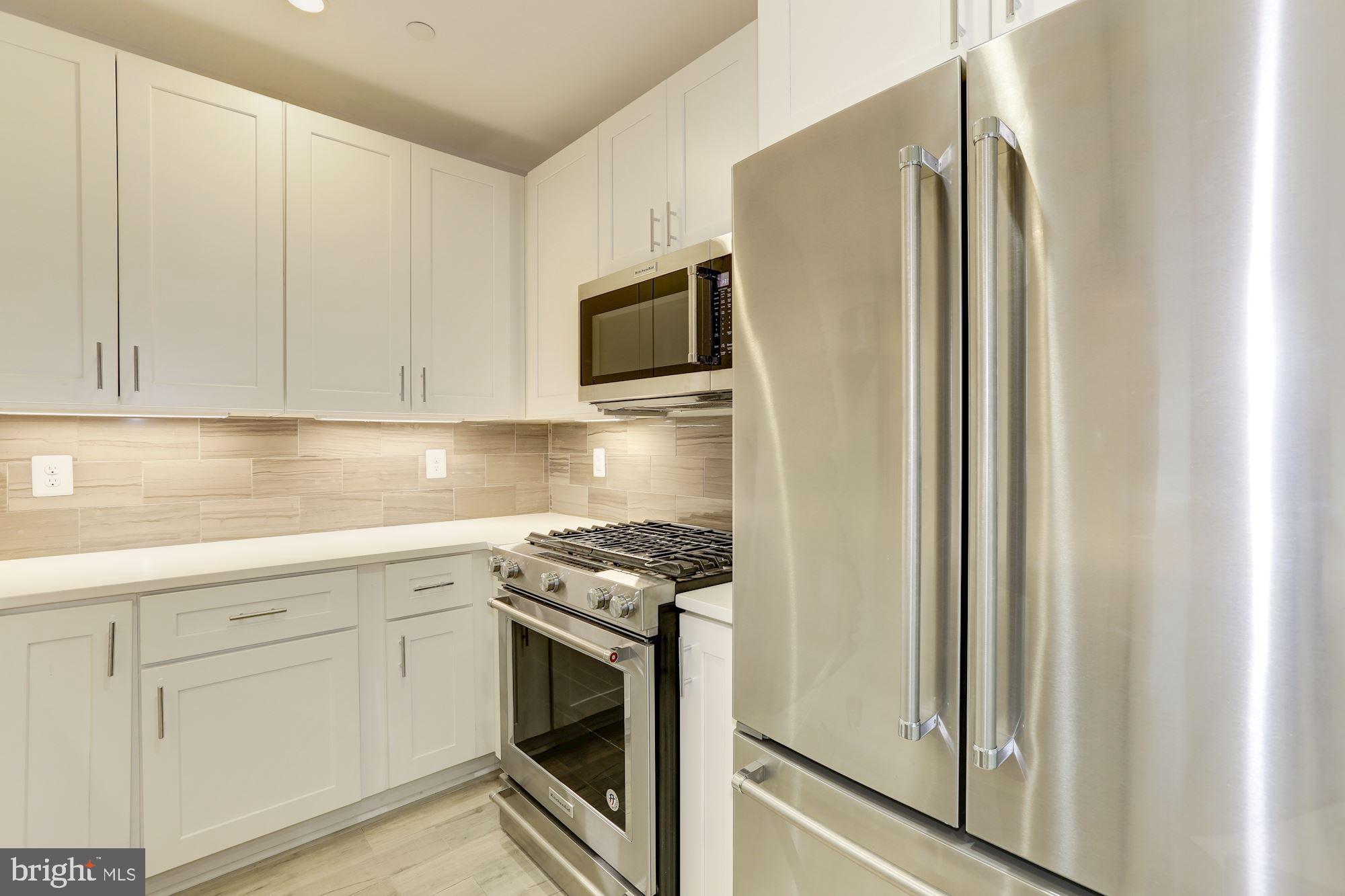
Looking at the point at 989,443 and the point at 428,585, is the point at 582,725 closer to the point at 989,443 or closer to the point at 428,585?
the point at 428,585

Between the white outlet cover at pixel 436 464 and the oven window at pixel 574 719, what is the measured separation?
1.03m

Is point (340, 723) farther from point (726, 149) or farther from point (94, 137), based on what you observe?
point (726, 149)

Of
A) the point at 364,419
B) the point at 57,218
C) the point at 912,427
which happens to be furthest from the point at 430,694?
the point at 912,427

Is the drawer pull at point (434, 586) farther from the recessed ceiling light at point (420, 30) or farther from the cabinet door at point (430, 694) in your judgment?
the recessed ceiling light at point (420, 30)

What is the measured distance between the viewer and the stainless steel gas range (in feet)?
5.21

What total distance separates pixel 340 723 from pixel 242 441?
1.11 m

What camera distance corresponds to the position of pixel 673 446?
8.20 feet

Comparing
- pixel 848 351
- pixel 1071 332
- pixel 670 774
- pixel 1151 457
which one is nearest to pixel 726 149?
pixel 848 351

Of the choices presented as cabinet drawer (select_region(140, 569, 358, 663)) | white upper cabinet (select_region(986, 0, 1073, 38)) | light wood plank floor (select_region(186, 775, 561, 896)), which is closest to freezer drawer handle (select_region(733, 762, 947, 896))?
light wood plank floor (select_region(186, 775, 561, 896))

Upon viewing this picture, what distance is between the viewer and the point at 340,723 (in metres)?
2.09

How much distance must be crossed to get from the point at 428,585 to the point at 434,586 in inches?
1.0

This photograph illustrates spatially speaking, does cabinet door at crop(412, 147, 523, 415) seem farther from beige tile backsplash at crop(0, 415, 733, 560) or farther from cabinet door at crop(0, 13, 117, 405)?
cabinet door at crop(0, 13, 117, 405)

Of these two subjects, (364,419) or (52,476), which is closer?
(52,476)

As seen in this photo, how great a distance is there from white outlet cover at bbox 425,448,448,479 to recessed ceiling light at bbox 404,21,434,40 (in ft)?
5.16
